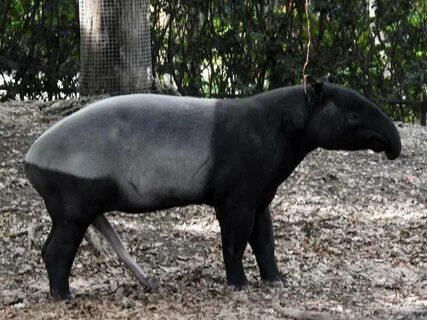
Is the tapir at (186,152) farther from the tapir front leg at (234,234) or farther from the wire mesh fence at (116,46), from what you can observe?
the wire mesh fence at (116,46)

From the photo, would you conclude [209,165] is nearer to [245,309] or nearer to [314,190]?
[245,309]

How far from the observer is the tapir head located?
612cm

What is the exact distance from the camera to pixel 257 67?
11.8m

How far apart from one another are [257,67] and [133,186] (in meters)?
6.06

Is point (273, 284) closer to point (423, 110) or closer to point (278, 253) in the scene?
point (278, 253)

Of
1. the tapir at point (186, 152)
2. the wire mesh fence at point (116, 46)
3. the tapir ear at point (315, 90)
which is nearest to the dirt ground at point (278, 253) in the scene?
the tapir at point (186, 152)

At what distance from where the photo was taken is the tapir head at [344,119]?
6121 millimetres

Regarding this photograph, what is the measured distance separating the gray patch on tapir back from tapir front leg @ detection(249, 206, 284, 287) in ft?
1.88

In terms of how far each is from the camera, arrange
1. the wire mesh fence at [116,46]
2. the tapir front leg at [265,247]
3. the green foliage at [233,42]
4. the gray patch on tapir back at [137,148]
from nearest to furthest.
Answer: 1. the gray patch on tapir back at [137,148]
2. the tapir front leg at [265,247]
3. the wire mesh fence at [116,46]
4. the green foliage at [233,42]

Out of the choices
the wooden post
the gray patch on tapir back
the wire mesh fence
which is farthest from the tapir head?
the wooden post

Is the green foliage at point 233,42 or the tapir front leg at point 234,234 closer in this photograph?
the tapir front leg at point 234,234

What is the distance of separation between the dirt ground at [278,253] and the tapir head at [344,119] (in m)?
0.88

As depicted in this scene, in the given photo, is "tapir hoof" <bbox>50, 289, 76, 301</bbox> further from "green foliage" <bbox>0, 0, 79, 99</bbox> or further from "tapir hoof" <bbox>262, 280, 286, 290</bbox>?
"green foliage" <bbox>0, 0, 79, 99</bbox>

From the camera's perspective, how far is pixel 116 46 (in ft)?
31.6
